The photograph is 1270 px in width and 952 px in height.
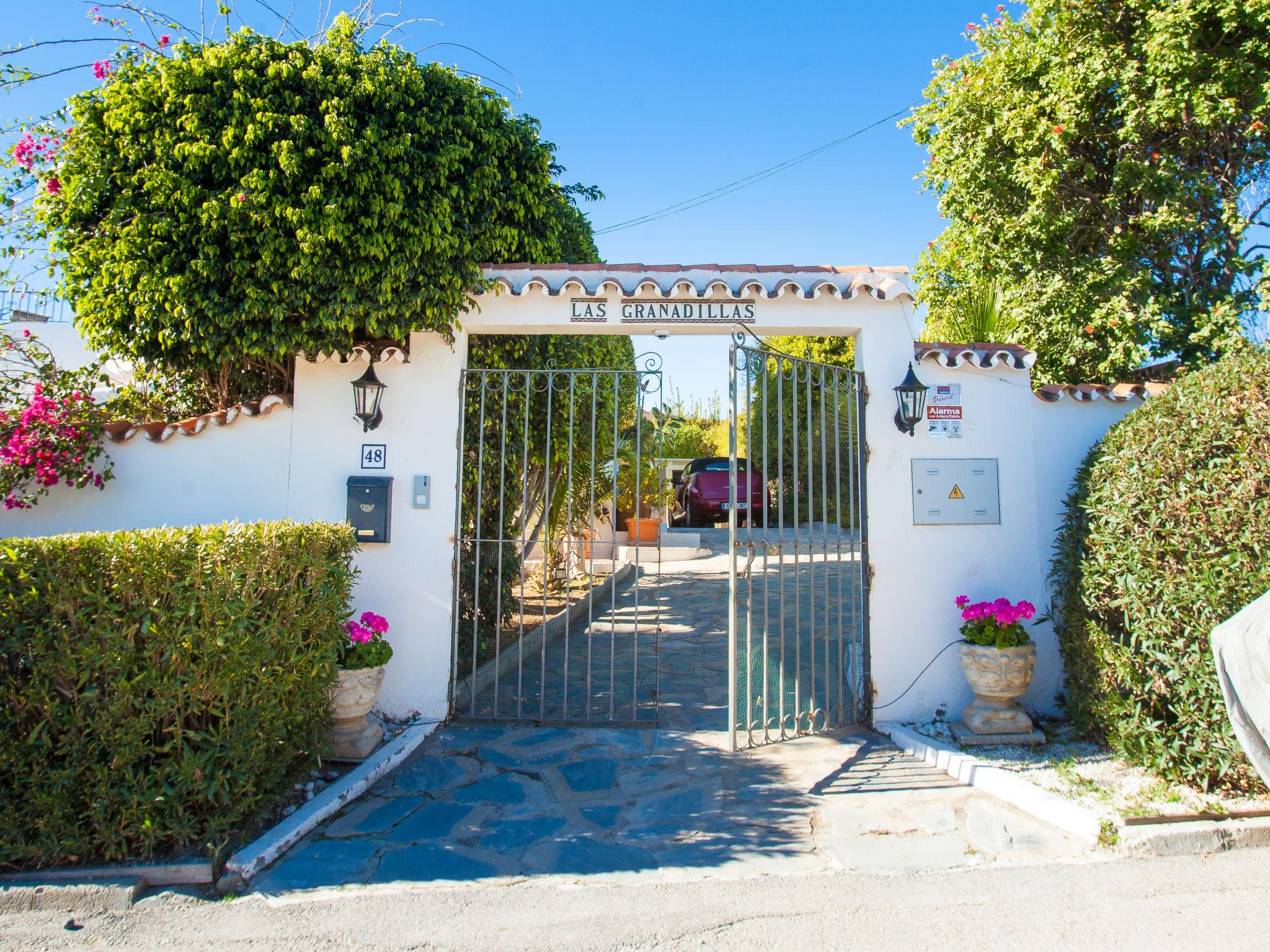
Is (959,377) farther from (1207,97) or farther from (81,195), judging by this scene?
(81,195)

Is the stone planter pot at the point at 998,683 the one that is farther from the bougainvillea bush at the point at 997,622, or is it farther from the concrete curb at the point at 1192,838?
the concrete curb at the point at 1192,838

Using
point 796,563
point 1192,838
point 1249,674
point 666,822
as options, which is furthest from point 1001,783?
point 666,822

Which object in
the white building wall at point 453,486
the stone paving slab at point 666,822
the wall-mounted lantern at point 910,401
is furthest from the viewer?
the white building wall at point 453,486

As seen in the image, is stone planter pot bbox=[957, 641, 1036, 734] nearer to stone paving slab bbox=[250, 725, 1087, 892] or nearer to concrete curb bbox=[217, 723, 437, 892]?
stone paving slab bbox=[250, 725, 1087, 892]

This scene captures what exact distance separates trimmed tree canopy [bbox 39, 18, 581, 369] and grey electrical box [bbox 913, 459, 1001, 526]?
3707mm

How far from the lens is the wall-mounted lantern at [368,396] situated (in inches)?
219

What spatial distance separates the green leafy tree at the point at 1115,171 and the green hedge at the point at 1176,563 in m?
3.03

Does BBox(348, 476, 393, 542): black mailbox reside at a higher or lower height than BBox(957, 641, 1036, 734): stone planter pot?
higher

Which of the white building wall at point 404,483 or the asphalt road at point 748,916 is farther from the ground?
the white building wall at point 404,483

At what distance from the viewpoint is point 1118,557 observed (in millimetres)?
4488

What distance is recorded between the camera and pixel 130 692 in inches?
137

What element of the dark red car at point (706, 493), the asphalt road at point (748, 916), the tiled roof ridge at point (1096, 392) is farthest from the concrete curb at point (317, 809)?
the dark red car at point (706, 493)

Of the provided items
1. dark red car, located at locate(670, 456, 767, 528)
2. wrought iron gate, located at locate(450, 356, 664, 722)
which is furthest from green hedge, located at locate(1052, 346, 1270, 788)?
dark red car, located at locate(670, 456, 767, 528)

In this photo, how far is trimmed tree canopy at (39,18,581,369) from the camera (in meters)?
5.27
